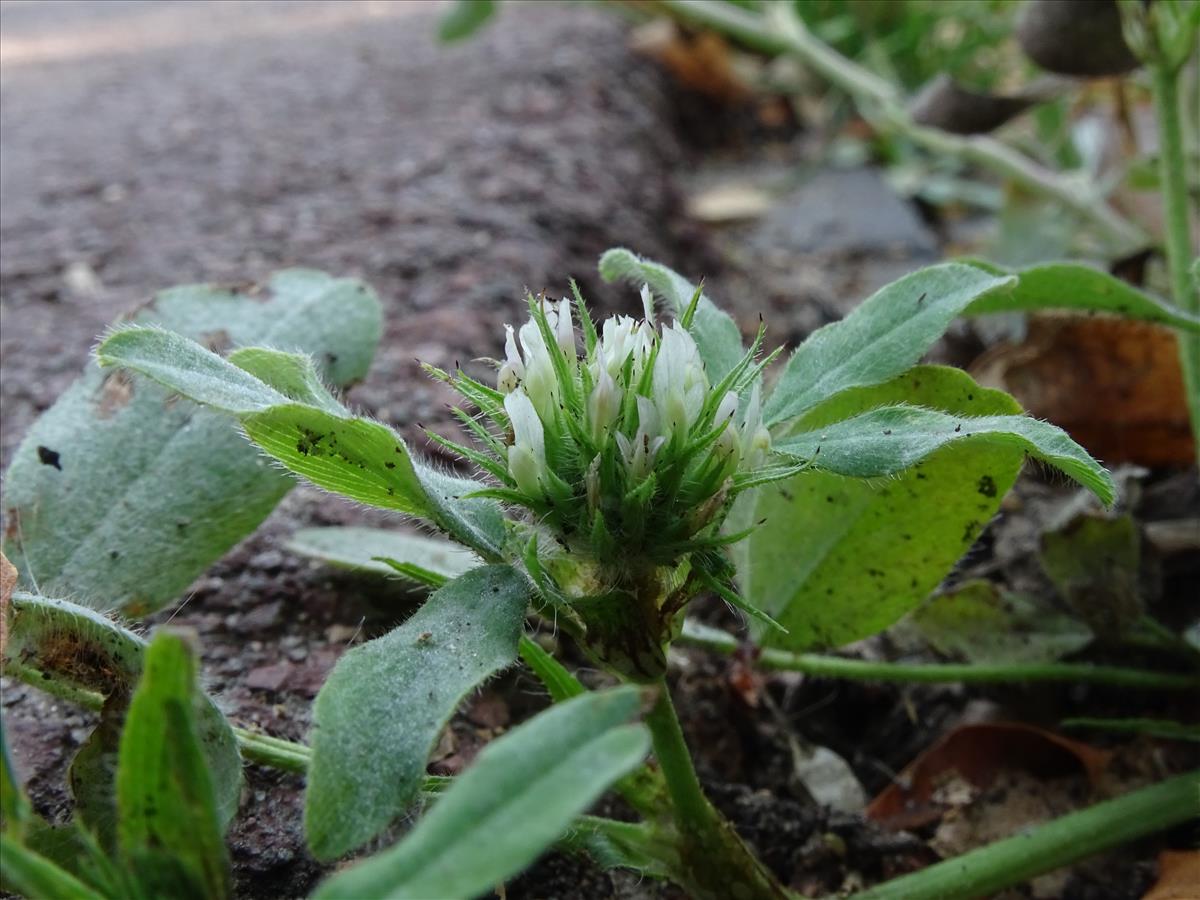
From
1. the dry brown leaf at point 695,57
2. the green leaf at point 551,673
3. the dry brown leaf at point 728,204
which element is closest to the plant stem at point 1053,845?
the green leaf at point 551,673

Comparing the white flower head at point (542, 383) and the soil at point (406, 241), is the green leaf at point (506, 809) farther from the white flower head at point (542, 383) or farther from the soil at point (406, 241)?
the soil at point (406, 241)

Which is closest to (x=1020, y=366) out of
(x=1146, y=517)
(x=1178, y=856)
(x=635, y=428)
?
(x=1146, y=517)

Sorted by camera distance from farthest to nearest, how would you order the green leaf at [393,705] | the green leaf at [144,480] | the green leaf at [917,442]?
the green leaf at [144,480] → the green leaf at [917,442] → the green leaf at [393,705]

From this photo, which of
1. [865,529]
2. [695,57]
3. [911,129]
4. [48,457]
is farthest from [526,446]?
[695,57]

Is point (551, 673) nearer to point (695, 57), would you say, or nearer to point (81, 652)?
point (81, 652)

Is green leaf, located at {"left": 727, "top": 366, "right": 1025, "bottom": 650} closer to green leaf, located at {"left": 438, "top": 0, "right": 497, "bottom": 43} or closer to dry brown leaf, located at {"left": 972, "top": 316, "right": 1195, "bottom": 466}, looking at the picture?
dry brown leaf, located at {"left": 972, "top": 316, "right": 1195, "bottom": 466}

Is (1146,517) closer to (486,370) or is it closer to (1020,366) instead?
(1020,366)
